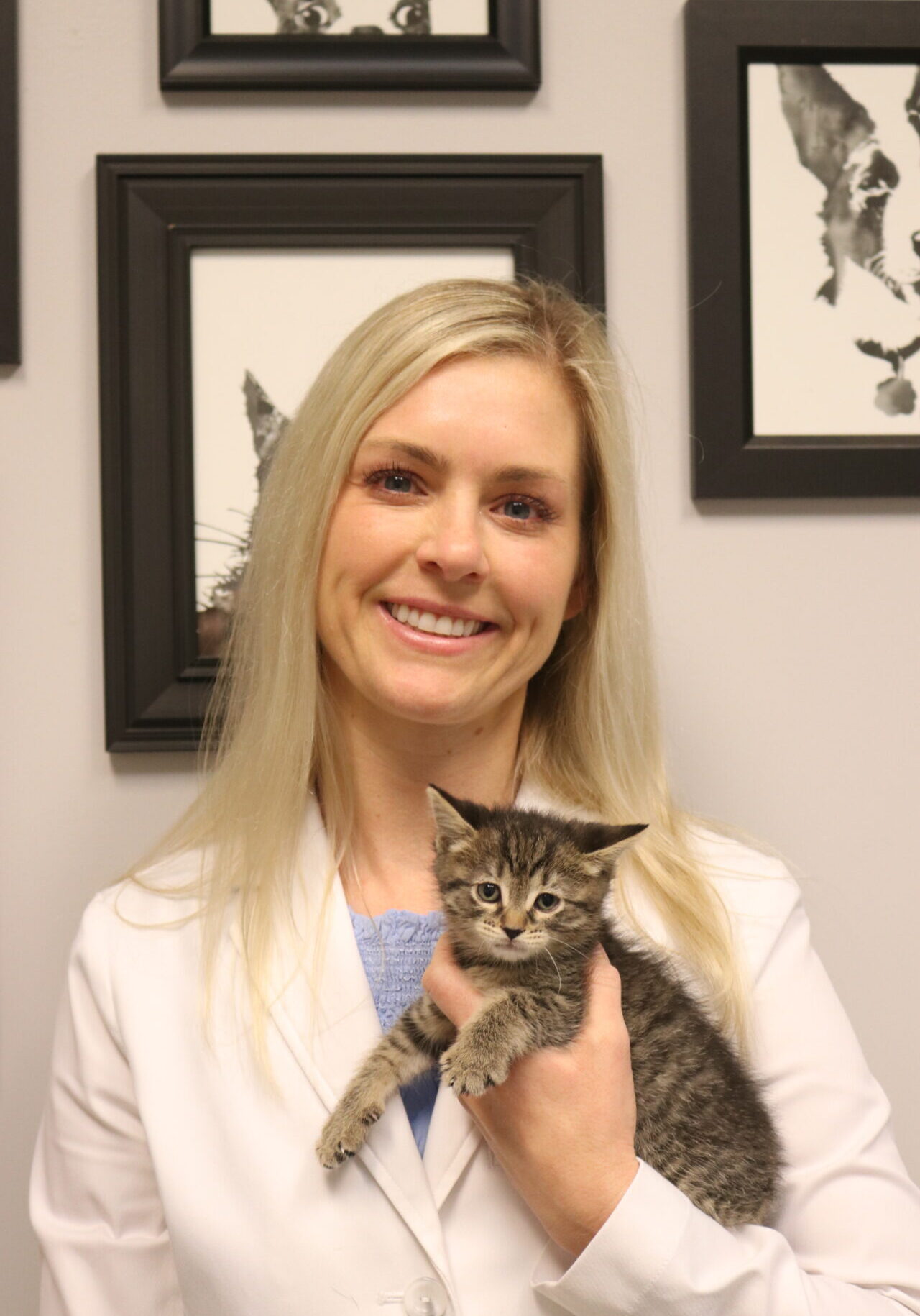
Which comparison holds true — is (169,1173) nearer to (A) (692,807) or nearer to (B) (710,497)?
(A) (692,807)

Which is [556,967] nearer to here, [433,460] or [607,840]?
[607,840]

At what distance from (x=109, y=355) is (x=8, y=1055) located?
147 cm

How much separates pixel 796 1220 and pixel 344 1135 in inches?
27.2

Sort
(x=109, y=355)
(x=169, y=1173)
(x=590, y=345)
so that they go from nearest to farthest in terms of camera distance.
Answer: (x=169, y=1173)
(x=590, y=345)
(x=109, y=355)

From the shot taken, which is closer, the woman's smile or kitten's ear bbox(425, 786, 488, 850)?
kitten's ear bbox(425, 786, 488, 850)

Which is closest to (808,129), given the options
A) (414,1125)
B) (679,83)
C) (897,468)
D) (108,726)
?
(679,83)

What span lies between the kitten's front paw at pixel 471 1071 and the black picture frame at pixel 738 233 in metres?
1.34

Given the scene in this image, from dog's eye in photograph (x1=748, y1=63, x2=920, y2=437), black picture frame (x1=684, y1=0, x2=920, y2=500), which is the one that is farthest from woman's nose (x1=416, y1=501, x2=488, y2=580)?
dog's eye in photograph (x1=748, y1=63, x2=920, y2=437)

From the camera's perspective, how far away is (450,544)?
170 cm

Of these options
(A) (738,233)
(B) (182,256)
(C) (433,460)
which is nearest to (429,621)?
(C) (433,460)

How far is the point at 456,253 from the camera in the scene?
234 cm

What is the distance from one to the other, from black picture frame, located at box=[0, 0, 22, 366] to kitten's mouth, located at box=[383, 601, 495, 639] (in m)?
1.11

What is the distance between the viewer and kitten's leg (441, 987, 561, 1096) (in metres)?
1.49

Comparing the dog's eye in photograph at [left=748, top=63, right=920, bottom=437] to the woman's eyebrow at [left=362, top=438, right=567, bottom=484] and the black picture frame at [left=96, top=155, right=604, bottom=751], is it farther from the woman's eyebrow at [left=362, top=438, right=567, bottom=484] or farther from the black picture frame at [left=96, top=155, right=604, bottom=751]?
the woman's eyebrow at [left=362, top=438, right=567, bottom=484]
